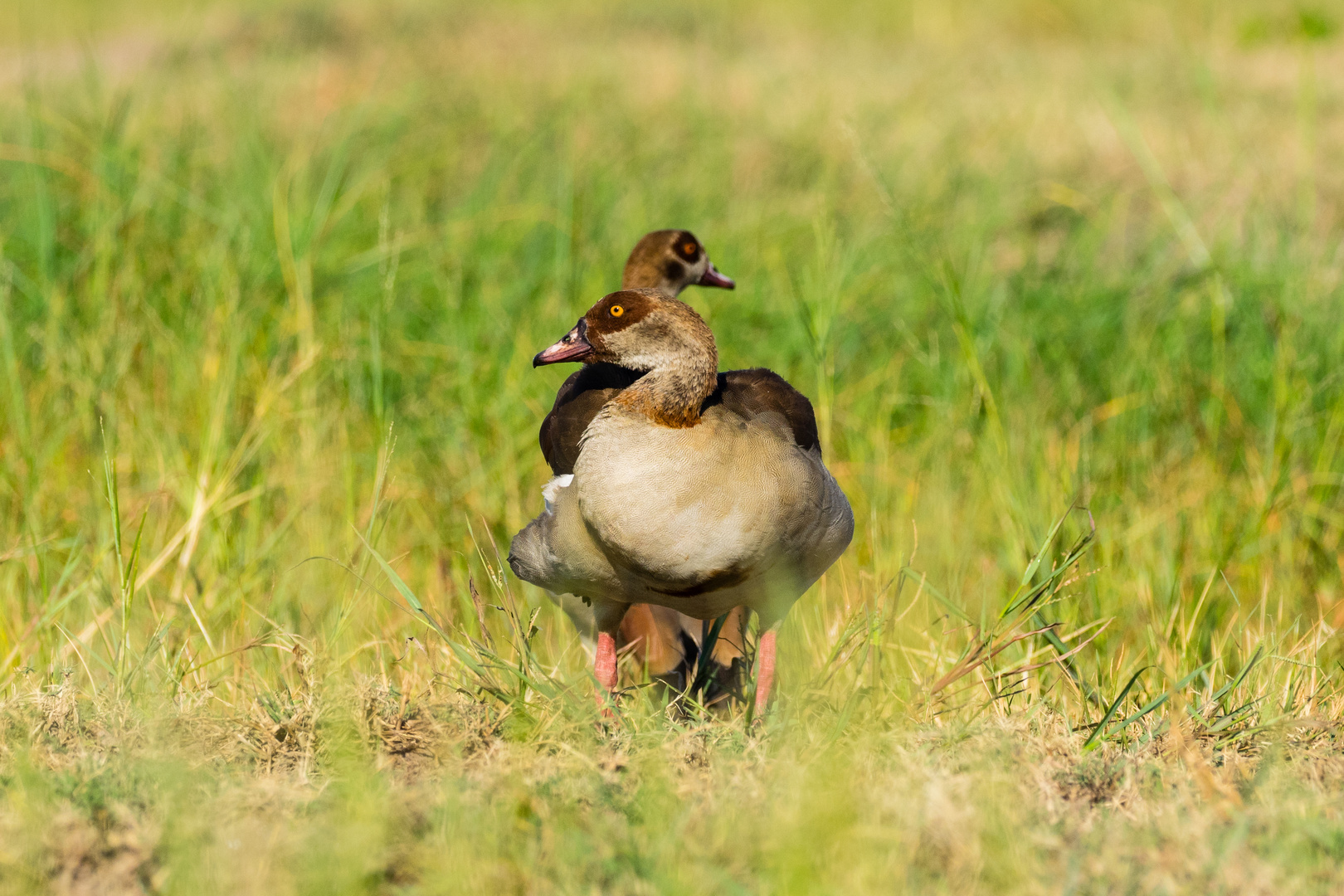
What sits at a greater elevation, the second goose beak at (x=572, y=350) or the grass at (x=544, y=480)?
A: the second goose beak at (x=572, y=350)

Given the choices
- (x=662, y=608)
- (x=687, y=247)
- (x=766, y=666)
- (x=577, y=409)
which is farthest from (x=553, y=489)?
(x=687, y=247)

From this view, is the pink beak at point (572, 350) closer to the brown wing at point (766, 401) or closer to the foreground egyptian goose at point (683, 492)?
the foreground egyptian goose at point (683, 492)

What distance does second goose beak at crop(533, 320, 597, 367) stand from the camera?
3.13m

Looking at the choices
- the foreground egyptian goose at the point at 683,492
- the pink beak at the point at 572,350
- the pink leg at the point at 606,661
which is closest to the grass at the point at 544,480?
the pink leg at the point at 606,661

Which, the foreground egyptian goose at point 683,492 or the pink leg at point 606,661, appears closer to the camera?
the foreground egyptian goose at point 683,492

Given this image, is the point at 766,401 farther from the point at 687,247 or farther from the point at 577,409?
the point at 687,247

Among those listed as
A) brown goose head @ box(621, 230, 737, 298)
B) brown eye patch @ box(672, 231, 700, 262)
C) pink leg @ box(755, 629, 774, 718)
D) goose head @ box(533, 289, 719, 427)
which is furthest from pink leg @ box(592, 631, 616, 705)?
brown eye patch @ box(672, 231, 700, 262)

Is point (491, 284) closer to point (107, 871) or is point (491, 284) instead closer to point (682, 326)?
point (682, 326)

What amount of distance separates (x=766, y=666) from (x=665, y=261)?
4.72 ft

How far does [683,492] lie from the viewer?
2.83 meters

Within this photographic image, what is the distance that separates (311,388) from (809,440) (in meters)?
2.33

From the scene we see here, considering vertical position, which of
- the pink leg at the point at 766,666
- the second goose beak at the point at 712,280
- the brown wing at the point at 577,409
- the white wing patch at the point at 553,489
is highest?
the second goose beak at the point at 712,280

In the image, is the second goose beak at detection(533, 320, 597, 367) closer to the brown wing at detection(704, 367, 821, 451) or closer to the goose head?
the goose head

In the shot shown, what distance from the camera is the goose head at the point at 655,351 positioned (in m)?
3.01
